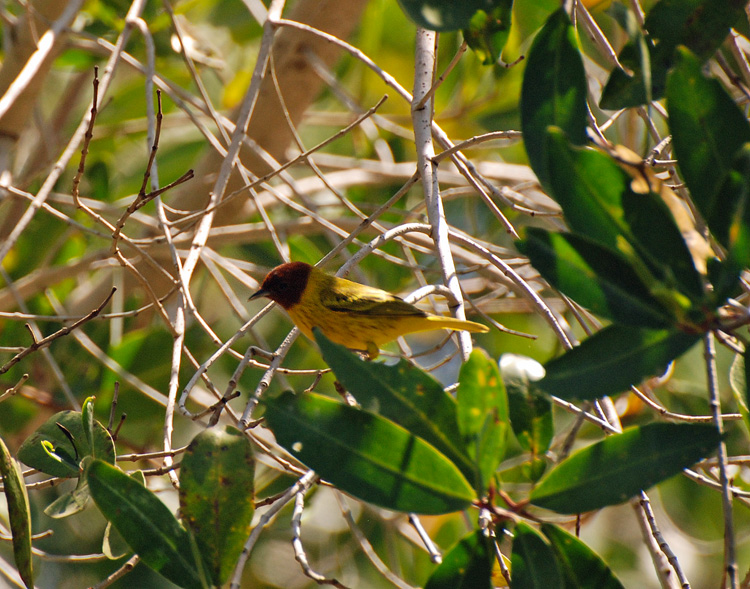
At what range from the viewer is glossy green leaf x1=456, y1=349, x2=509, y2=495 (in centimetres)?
127

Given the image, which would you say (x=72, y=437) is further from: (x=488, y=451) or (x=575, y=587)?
(x=575, y=587)

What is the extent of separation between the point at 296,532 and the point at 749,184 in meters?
1.19

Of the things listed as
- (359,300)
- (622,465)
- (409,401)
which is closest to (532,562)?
(622,465)

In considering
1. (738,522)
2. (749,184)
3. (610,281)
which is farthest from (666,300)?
(738,522)

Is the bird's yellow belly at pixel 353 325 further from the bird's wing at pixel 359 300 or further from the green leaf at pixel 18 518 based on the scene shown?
the green leaf at pixel 18 518

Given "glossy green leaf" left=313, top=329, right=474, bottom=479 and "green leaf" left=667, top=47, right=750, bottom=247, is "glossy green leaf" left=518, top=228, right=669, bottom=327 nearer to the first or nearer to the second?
"green leaf" left=667, top=47, right=750, bottom=247

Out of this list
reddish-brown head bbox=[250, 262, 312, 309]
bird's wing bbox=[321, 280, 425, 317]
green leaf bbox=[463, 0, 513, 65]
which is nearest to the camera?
green leaf bbox=[463, 0, 513, 65]

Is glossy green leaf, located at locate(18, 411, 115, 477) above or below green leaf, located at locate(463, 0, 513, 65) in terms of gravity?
below

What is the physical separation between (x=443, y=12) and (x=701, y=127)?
1.99ft

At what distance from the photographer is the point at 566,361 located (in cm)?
125

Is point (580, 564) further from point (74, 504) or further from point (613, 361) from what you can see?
point (74, 504)

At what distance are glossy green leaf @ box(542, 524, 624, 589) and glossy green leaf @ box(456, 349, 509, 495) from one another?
0.59ft

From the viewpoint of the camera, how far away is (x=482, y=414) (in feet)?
4.23

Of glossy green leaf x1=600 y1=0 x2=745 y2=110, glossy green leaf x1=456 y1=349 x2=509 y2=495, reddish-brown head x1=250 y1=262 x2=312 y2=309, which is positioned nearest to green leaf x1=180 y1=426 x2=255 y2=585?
glossy green leaf x1=456 y1=349 x2=509 y2=495
